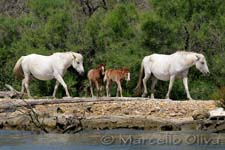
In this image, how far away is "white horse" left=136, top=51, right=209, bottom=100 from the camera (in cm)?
2484

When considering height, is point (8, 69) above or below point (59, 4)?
below

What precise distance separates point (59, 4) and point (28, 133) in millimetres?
12670

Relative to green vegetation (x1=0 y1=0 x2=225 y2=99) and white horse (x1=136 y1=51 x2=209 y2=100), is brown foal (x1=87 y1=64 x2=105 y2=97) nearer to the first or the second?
white horse (x1=136 y1=51 x2=209 y2=100)

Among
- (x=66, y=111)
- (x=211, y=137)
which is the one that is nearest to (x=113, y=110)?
(x=66, y=111)

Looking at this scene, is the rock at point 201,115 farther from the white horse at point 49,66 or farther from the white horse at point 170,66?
the white horse at point 49,66

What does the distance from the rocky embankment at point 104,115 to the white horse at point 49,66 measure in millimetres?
2660

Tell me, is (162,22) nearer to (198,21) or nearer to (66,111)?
(198,21)

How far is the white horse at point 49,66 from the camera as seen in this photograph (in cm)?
2502

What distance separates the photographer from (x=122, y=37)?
28.9 m

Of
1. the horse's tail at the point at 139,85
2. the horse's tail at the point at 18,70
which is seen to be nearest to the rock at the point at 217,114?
the horse's tail at the point at 139,85

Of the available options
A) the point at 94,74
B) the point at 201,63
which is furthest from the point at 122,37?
the point at 201,63

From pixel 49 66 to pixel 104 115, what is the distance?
563cm

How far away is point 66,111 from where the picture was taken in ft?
69.8

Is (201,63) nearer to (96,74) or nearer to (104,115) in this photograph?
(96,74)
